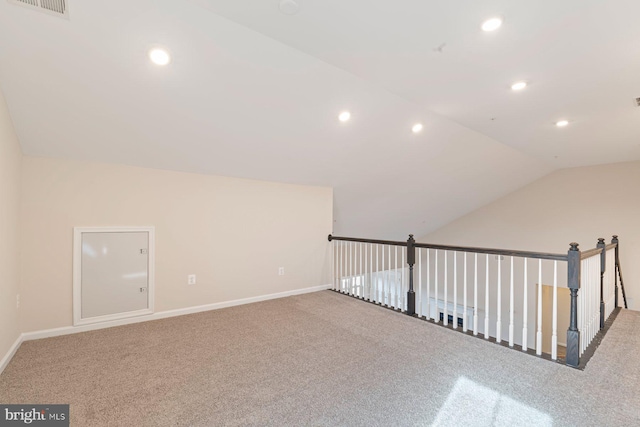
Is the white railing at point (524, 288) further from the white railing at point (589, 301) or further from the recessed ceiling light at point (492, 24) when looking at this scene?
the recessed ceiling light at point (492, 24)

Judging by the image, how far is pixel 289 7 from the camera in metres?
1.90

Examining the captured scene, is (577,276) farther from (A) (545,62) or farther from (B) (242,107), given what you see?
(B) (242,107)

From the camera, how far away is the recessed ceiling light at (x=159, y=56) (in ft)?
7.30

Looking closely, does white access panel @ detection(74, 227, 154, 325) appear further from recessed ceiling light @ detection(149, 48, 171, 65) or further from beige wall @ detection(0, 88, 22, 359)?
recessed ceiling light @ detection(149, 48, 171, 65)

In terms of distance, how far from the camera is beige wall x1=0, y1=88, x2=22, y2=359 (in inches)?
90.4

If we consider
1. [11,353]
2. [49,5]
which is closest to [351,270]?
[11,353]

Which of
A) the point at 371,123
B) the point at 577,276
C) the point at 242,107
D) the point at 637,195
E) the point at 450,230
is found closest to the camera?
the point at 577,276

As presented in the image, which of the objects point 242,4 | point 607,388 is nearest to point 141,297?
point 242,4

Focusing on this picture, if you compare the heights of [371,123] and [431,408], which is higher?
[371,123]

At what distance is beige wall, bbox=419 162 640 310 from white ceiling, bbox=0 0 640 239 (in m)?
1.94

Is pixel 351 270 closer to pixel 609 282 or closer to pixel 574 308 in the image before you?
pixel 574 308

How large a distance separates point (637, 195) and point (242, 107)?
7475mm

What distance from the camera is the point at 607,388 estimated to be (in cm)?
208

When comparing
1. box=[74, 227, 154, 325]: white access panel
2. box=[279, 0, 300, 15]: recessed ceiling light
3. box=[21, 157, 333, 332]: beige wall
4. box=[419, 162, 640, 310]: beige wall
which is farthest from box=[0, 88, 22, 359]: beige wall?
box=[419, 162, 640, 310]: beige wall
